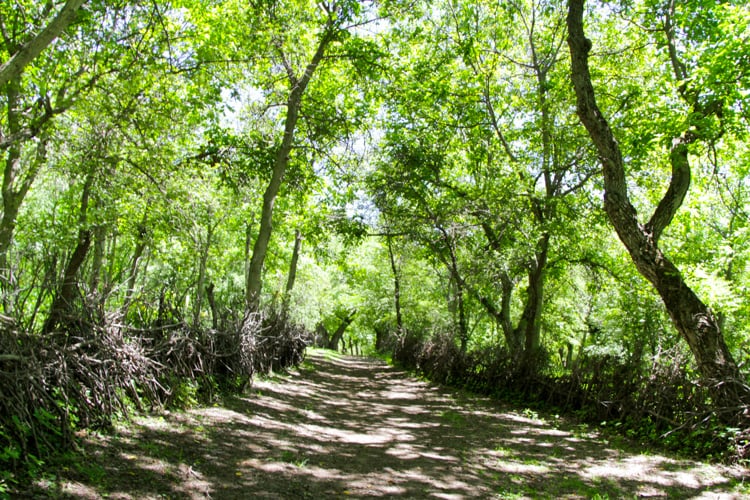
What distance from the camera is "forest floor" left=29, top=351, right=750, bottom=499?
12.6 ft

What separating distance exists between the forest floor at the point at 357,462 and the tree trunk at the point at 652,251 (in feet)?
3.91

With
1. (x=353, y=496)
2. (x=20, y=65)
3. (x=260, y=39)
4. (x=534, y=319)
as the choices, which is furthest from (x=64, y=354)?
(x=534, y=319)

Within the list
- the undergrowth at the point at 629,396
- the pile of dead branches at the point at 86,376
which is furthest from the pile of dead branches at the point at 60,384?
the undergrowth at the point at 629,396

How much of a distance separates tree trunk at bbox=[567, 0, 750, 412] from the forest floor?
119cm

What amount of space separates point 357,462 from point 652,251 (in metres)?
4.37

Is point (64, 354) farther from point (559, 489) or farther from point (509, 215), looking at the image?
point (509, 215)

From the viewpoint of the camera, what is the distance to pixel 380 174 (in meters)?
12.8

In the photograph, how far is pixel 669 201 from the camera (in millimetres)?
6641

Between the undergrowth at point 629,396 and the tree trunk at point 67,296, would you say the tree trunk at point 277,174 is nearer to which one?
the undergrowth at point 629,396

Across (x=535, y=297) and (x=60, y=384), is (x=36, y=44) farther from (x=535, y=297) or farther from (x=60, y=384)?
(x=535, y=297)

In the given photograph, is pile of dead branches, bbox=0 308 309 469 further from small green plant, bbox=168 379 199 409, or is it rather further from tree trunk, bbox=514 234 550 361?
tree trunk, bbox=514 234 550 361

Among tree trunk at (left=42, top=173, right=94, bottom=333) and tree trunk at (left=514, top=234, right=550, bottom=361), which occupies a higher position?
tree trunk at (left=514, top=234, right=550, bottom=361)

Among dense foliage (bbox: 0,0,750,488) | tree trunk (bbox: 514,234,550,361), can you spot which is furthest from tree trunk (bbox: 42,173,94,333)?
tree trunk (bbox: 514,234,550,361)

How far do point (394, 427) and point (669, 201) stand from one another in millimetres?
5099
